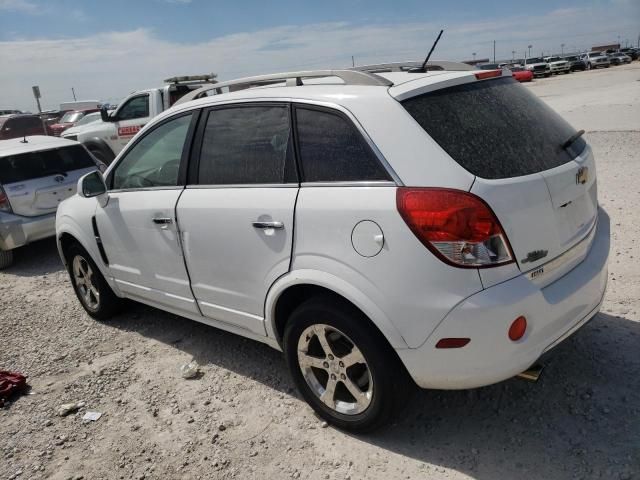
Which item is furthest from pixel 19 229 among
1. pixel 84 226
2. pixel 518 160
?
pixel 518 160

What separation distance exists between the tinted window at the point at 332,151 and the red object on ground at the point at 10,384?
2.69 metres

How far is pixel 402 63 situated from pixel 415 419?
7.26 ft

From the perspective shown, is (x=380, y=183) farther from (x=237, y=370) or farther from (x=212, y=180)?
(x=237, y=370)

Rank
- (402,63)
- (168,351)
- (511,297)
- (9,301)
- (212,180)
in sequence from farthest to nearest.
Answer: (9,301) → (168,351) → (402,63) → (212,180) → (511,297)

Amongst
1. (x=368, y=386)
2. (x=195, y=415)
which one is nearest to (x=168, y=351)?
(x=195, y=415)

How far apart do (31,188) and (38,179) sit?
18 cm

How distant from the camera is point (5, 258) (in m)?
6.85

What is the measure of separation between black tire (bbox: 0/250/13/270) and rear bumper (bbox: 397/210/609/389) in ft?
20.6

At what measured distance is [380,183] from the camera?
7.82ft

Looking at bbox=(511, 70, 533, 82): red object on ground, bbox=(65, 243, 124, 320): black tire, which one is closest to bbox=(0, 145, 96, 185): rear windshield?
bbox=(65, 243, 124, 320): black tire

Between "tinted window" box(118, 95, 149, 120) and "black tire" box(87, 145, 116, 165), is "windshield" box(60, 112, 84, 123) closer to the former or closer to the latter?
"black tire" box(87, 145, 116, 165)

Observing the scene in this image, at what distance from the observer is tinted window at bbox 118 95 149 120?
11375mm

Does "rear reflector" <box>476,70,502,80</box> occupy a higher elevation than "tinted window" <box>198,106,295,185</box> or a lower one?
higher

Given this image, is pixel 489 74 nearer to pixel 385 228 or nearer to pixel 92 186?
pixel 385 228
